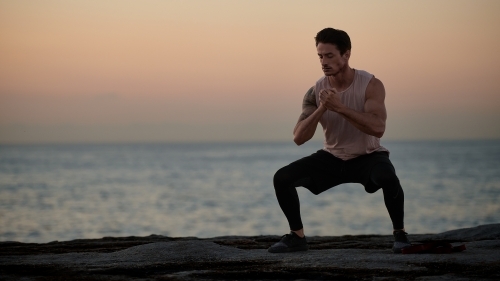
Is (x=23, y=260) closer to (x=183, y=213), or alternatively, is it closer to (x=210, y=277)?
(x=210, y=277)

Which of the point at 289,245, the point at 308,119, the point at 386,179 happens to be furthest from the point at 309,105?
the point at 289,245

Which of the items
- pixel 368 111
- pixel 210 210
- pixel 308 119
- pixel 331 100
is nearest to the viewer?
pixel 331 100

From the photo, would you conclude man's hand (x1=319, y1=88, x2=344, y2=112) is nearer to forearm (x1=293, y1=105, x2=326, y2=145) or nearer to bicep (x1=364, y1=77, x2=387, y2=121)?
forearm (x1=293, y1=105, x2=326, y2=145)

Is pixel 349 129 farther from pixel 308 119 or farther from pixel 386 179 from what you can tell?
pixel 386 179

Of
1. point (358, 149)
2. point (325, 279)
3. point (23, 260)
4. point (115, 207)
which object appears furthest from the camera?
point (115, 207)

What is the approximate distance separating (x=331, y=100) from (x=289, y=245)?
1277 mm

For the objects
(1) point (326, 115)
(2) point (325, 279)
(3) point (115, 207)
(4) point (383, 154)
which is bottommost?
(2) point (325, 279)

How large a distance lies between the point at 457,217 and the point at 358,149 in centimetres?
2111

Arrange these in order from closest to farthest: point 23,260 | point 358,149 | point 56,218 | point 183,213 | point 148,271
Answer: point 148,271 < point 23,260 < point 358,149 < point 56,218 < point 183,213

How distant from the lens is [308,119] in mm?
5695

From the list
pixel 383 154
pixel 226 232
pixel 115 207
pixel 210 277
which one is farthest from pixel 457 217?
pixel 210 277

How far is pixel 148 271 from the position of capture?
474 cm

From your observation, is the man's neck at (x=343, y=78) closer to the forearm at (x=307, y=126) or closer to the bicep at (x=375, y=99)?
the bicep at (x=375, y=99)

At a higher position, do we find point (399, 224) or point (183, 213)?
point (183, 213)
